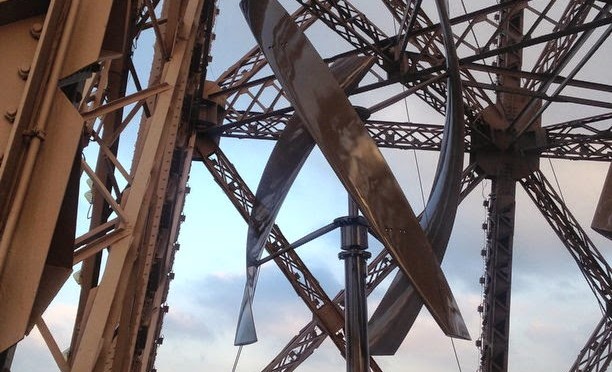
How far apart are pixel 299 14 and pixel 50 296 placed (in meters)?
13.4

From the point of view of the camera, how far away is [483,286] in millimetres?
14609

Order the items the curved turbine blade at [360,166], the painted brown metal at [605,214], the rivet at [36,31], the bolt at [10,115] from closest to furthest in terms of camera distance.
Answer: the bolt at [10,115] → the rivet at [36,31] → the curved turbine blade at [360,166] → the painted brown metal at [605,214]

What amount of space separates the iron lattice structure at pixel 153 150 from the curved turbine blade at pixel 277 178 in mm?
657

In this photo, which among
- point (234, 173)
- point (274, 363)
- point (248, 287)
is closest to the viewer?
point (248, 287)

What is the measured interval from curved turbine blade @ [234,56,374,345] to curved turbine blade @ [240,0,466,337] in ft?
7.76

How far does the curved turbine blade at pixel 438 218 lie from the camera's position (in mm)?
7043

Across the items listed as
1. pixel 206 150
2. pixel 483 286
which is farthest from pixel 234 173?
pixel 483 286

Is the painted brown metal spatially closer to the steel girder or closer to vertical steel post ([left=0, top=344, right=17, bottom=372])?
the steel girder

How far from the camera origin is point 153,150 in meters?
5.63

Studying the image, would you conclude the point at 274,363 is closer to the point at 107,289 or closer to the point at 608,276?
the point at 608,276

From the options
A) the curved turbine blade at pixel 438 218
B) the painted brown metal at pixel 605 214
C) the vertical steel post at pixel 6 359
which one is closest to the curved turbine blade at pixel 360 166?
the curved turbine blade at pixel 438 218

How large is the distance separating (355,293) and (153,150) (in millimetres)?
2567

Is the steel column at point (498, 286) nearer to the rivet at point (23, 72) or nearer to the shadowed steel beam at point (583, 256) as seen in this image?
the shadowed steel beam at point (583, 256)

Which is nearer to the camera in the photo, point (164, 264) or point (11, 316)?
point (11, 316)
